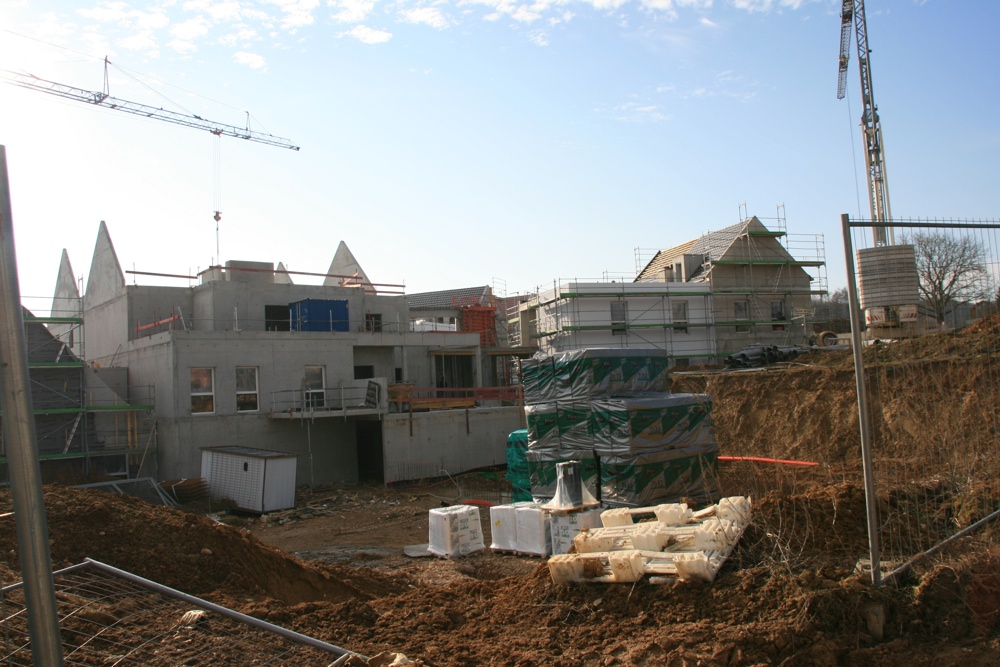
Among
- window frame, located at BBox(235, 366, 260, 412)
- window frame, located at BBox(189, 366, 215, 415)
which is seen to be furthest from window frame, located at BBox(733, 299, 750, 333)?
window frame, located at BBox(189, 366, 215, 415)

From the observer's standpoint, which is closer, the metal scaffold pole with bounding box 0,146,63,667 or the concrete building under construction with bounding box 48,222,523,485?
the metal scaffold pole with bounding box 0,146,63,667

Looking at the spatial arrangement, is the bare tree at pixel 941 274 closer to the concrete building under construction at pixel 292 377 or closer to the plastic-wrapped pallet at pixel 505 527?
the concrete building under construction at pixel 292 377

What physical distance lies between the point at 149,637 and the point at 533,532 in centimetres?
800

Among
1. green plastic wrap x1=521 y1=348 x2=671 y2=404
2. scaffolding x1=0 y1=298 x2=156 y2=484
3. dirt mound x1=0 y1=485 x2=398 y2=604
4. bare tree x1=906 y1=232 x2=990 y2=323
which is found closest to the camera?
dirt mound x1=0 y1=485 x2=398 y2=604

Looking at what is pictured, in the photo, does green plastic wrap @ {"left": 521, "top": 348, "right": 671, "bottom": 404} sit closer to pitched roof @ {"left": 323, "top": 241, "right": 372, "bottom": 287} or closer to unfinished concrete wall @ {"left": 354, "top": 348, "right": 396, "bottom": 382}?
unfinished concrete wall @ {"left": 354, "top": 348, "right": 396, "bottom": 382}

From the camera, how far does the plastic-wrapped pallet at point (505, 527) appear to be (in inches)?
528

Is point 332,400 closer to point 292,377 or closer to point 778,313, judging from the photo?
point 292,377

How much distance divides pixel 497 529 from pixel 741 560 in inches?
290

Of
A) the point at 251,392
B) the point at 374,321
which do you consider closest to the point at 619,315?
the point at 374,321

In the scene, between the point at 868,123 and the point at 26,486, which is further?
the point at 868,123

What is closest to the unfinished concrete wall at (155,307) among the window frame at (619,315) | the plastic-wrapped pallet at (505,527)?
the plastic-wrapped pallet at (505,527)

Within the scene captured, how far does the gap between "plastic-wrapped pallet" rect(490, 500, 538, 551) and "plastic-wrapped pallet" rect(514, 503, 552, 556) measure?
0.13m

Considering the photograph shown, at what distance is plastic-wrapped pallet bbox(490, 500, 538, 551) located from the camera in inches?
528

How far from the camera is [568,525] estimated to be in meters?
11.5
